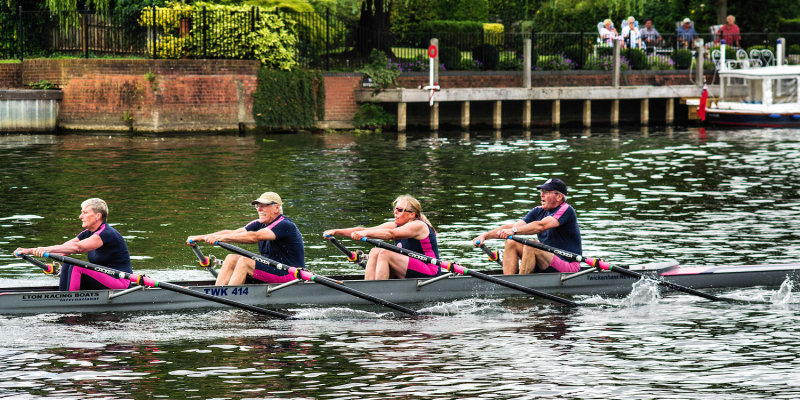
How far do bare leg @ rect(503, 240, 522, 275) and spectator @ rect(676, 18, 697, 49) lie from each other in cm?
3176

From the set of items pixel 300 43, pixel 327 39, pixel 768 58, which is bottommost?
pixel 768 58

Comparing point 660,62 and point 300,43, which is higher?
point 300,43

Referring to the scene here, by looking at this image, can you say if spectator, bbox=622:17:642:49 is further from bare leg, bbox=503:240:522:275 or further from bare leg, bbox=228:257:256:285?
bare leg, bbox=228:257:256:285

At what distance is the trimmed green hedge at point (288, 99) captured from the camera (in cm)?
3547

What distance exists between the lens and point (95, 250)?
1302cm

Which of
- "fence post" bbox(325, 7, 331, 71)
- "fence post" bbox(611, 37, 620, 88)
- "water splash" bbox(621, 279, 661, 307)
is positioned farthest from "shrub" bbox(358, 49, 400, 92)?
"water splash" bbox(621, 279, 661, 307)

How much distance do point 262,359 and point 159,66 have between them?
23.8 meters

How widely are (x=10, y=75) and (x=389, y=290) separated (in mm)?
25350

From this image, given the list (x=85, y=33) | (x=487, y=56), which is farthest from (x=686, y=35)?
(x=85, y=33)

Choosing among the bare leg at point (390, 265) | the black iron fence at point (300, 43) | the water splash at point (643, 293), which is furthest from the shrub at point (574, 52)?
the bare leg at point (390, 265)

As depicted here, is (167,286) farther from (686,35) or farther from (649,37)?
(686,35)

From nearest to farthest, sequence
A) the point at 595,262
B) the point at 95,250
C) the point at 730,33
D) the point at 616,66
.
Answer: the point at 95,250 → the point at 595,262 → the point at 616,66 → the point at 730,33

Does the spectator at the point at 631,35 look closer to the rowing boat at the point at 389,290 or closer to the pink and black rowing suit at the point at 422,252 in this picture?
the rowing boat at the point at 389,290

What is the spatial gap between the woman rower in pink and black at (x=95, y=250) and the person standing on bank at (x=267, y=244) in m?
0.79
